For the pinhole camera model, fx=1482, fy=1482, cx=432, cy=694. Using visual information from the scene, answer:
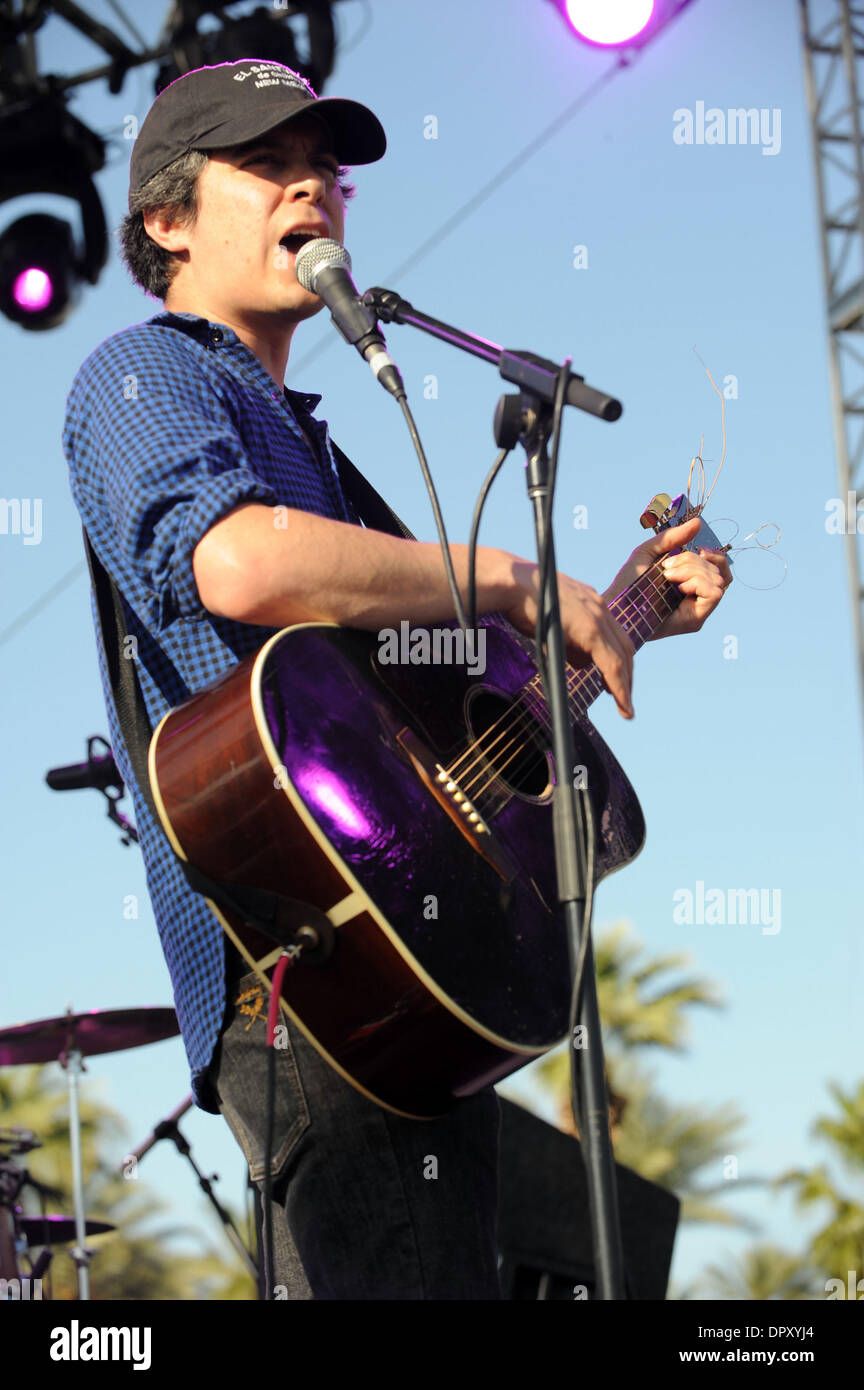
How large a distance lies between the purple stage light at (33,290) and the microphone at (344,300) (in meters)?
4.05

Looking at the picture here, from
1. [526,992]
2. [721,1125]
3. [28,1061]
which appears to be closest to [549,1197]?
[28,1061]

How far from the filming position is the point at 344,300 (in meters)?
2.33

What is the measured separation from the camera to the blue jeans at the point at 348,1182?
203cm

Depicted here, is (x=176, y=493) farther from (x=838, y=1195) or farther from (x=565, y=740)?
(x=838, y=1195)

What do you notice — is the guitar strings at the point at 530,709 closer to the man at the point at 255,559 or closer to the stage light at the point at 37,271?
the man at the point at 255,559

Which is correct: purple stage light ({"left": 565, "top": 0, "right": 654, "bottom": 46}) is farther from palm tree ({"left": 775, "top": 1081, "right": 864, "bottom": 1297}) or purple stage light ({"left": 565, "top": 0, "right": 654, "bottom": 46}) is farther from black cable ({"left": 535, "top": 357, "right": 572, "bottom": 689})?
palm tree ({"left": 775, "top": 1081, "right": 864, "bottom": 1297})

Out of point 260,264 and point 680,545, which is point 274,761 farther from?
point 680,545

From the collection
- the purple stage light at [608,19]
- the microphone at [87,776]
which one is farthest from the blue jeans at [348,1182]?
the purple stage light at [608,19]

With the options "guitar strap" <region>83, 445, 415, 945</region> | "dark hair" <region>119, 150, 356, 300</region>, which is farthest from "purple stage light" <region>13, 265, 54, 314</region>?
"guitar strap" <region>83, 445, 415, 945</region>

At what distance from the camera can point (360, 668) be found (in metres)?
2.24

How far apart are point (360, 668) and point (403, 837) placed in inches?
11.3

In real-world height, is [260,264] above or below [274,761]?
above

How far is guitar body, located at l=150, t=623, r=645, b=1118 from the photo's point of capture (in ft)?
6.66
